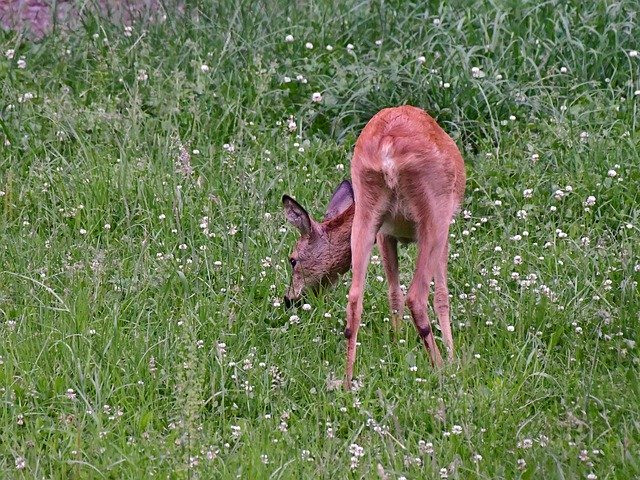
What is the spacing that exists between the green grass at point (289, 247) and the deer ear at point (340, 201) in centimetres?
31

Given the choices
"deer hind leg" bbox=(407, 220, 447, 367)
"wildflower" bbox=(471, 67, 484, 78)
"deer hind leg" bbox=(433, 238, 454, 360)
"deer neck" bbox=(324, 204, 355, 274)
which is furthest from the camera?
"wildflower" bbox=(471, 67, 484, 78)

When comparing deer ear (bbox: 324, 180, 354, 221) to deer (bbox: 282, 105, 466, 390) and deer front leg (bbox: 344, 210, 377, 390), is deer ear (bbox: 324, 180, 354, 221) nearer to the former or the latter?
deer (bbox: 282, 105, 466, 390)

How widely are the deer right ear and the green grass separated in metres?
0.30

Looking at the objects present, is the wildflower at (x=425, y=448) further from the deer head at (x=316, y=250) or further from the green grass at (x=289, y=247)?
the deer head at (x=316, y=250)

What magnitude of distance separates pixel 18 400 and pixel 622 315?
2.64 m

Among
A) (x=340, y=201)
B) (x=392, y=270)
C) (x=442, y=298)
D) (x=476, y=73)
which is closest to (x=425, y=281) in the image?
(x=442, y=298)

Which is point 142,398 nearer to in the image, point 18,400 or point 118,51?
point 18,400

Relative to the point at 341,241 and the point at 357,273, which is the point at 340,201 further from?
the point at 357,273

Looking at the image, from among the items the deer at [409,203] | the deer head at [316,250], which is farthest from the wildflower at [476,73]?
the deer at [409,203]

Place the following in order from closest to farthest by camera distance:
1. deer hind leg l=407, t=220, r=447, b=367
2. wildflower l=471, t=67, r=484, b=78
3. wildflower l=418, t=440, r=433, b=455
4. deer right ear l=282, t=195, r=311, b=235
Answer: wildflower l=418, t=440, r=433, b=455 → deer hind leg l=407, t=220, r=447, b=367 → deer right ear l=282, t=195, r=311, b=235 → wildflower l=471, t=67, r=484, b=78

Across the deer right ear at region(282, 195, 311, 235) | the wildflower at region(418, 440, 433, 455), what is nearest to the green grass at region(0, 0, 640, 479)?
the wildflower at region(418, 440, 433, 455)

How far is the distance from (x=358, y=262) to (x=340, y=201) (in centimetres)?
104

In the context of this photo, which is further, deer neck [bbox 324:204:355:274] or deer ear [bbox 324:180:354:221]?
deer ear [bbox 324:180:354:221]

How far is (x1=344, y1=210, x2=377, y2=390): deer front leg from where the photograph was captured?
17.0ft
